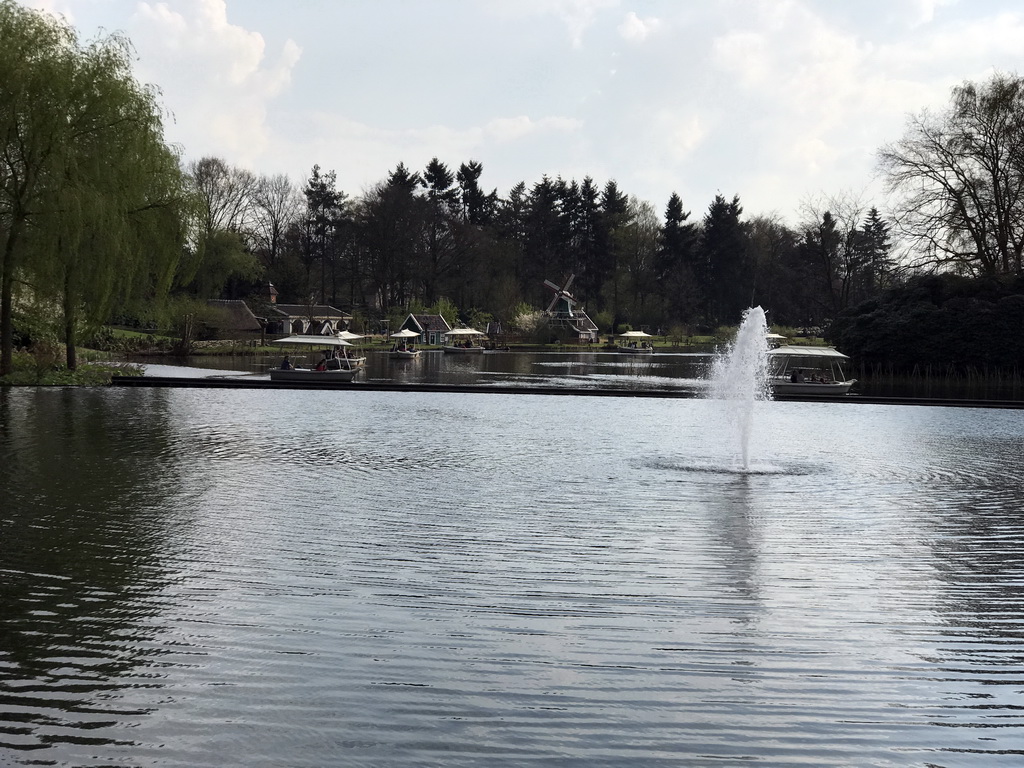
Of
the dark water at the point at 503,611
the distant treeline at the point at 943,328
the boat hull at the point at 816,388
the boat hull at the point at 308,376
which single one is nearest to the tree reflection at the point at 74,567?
the dark water at the point at 503,611

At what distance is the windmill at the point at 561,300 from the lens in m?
110

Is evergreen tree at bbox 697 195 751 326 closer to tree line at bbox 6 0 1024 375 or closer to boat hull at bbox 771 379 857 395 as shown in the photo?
tree line at bbox 6 0 1024 375

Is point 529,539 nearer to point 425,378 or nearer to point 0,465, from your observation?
point 0,465

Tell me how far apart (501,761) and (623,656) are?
5.98 feet

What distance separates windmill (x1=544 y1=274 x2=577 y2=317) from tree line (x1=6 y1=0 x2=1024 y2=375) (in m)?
3.37

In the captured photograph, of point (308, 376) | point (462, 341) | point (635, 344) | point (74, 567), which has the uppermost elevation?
point (462, 341)

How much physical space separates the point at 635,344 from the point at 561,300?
17.8 meters

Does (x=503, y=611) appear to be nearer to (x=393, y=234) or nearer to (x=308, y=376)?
(x=308, y=376)

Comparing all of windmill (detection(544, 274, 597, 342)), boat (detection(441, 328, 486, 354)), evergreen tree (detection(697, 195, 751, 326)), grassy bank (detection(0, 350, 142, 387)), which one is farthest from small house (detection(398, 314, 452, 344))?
grassy bank (detection(0, 350, 142, 387))

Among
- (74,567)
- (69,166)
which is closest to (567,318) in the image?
(69,166)

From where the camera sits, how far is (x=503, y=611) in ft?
24.9

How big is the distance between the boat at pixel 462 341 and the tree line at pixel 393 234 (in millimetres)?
5670

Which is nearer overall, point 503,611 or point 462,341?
point 503,611

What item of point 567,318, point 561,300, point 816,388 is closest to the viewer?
point 816,388
